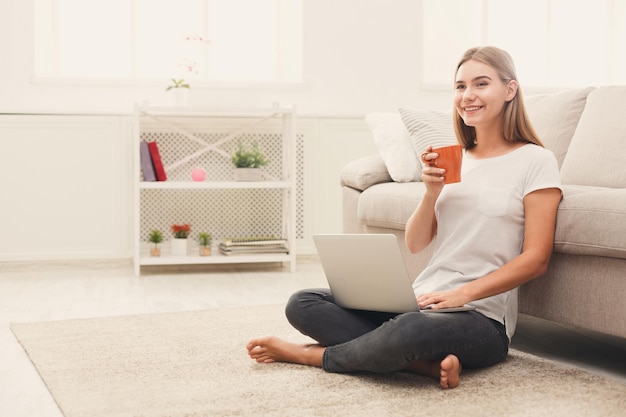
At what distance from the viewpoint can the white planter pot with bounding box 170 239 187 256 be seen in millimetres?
4141

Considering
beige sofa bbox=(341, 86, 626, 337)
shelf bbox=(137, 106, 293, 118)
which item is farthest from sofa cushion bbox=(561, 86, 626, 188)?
shelf bbox=(137, 106, 293, 118)

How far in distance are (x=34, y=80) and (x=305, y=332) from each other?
9.22ft

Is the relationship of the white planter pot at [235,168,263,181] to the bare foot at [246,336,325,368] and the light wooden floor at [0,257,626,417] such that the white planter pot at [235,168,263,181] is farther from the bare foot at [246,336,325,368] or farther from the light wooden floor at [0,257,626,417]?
the bare foot at [246,336,325,368]

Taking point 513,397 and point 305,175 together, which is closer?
point 513,397

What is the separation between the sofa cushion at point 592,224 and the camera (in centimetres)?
190

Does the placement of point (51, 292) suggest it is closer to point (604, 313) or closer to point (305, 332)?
point (305, 332)

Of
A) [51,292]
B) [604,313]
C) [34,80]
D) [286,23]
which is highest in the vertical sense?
[286,23]

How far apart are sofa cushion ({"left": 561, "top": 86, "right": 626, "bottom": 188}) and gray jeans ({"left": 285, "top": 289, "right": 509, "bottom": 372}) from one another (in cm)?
73

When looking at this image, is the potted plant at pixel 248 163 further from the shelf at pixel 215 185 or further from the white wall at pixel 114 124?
the white wall at pixel 114 124

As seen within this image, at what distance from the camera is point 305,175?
15.0 ft

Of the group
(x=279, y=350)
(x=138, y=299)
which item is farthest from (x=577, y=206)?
(x=138, y=299)

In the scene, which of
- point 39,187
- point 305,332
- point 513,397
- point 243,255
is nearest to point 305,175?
point 243,255

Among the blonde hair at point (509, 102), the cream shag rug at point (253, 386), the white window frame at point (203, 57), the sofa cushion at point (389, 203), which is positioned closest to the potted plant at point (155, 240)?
the white window frame at point (203, 57)

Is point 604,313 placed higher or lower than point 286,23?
lower
